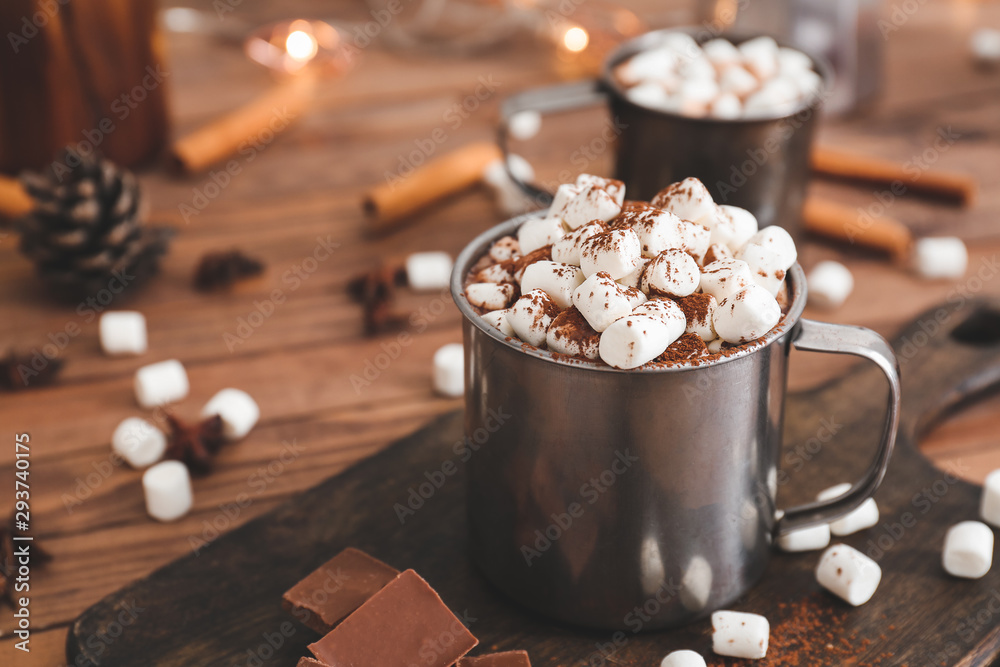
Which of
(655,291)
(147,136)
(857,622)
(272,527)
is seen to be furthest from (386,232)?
(857,622)

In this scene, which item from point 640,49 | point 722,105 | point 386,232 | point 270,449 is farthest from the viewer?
point 386,232

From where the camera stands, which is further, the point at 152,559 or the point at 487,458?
the point at 152,559

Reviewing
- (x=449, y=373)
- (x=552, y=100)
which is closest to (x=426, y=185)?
(x=552, y=100)

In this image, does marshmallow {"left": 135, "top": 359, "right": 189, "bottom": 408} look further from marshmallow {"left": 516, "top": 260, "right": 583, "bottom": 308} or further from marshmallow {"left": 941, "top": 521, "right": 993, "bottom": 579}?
marshmallow {"left": 941, "top": 521, "right": 993, "bottom": 579}

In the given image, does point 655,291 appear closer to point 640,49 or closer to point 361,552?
point 361,552

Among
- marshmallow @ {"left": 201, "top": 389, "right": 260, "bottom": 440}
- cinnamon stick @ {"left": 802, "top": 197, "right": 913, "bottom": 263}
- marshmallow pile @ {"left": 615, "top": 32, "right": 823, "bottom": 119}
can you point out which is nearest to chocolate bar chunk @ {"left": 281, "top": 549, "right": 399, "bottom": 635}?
marshmallow @ {"left": 201, "top": 389, "right": 260, "bottom": 440}

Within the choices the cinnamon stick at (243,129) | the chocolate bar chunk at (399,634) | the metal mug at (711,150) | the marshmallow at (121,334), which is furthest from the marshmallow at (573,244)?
the cinnamon stick at (243,129)

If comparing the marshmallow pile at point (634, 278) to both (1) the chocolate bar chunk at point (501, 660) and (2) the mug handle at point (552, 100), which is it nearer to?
(1) the chocolate bar chunk at point (501, 660)
